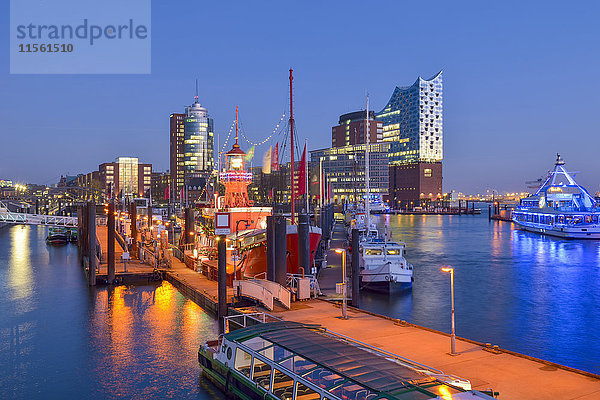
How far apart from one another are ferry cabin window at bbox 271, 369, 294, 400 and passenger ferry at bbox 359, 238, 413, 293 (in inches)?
1122

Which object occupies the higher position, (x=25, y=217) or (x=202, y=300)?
(x=25, y=217)

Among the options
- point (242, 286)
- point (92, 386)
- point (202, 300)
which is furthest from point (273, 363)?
point (202, 300)

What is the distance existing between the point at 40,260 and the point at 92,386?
183 ft

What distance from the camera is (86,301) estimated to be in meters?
42.9

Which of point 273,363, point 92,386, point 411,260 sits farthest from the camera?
point 411,260

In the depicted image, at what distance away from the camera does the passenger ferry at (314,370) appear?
13.1 m

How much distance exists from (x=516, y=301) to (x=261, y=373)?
Answer: 34796 mm

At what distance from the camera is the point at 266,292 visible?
28734 millimetres

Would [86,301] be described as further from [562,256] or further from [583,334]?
[562,256]

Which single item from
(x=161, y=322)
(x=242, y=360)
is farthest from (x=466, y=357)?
(x=161, y=322)

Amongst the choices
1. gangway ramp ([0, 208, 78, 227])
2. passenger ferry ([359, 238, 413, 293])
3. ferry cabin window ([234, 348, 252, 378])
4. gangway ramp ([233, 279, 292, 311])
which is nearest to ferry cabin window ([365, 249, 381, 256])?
passenger ferry ([359, 238, 413, 293])

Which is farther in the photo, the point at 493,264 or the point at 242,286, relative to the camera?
the point at 493,264

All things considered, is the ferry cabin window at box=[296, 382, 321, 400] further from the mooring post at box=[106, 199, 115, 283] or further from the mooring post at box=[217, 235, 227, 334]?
the mooring post at box=[106, 199, 115, 283]

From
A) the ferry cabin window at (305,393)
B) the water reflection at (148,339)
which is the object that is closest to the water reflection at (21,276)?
the water reflection at (148,339)
